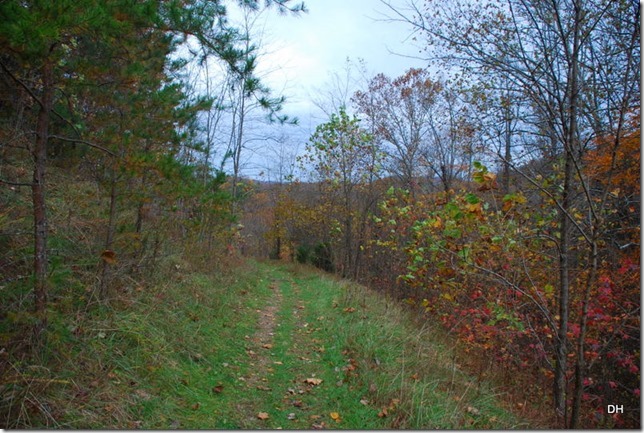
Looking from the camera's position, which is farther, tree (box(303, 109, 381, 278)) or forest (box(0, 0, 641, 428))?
tree (box(303, 109, 381, 278))

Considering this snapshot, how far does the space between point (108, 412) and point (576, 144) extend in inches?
183

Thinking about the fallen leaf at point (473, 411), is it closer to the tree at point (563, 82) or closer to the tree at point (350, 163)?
the tree at point (563, 82)

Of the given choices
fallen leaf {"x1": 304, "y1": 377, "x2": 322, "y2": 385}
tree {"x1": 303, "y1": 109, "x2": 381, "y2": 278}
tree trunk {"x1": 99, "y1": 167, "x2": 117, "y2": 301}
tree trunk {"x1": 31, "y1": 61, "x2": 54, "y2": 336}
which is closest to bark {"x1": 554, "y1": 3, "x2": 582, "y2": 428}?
fallen leaf {"x1": 304, "y1": 377, "x2": 322, "y2": 385}

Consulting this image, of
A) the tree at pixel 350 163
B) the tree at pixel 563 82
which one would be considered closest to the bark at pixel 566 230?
the tree at pixel 563 82

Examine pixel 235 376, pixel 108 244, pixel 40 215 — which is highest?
pixel 40 215

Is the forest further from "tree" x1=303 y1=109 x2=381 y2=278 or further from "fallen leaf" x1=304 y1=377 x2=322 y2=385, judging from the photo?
"tree" x1=303 y1=109 x2=381 y2=278

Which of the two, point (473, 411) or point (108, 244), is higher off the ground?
point (108, 244)

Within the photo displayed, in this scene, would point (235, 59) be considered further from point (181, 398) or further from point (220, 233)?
point (220, 233)

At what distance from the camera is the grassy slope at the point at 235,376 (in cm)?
323

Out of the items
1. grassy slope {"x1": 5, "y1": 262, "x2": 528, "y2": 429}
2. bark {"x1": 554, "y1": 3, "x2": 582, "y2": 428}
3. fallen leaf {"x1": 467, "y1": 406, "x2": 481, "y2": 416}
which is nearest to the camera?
grassy slope {"x1": 5, "y1": 262, "x2": 528, "y2": 429}

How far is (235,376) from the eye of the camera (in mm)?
4504

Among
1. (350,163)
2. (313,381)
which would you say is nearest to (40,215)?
(313,381)

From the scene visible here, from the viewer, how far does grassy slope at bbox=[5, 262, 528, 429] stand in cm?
323

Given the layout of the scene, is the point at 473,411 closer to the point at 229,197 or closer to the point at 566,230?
the point at 566,230
